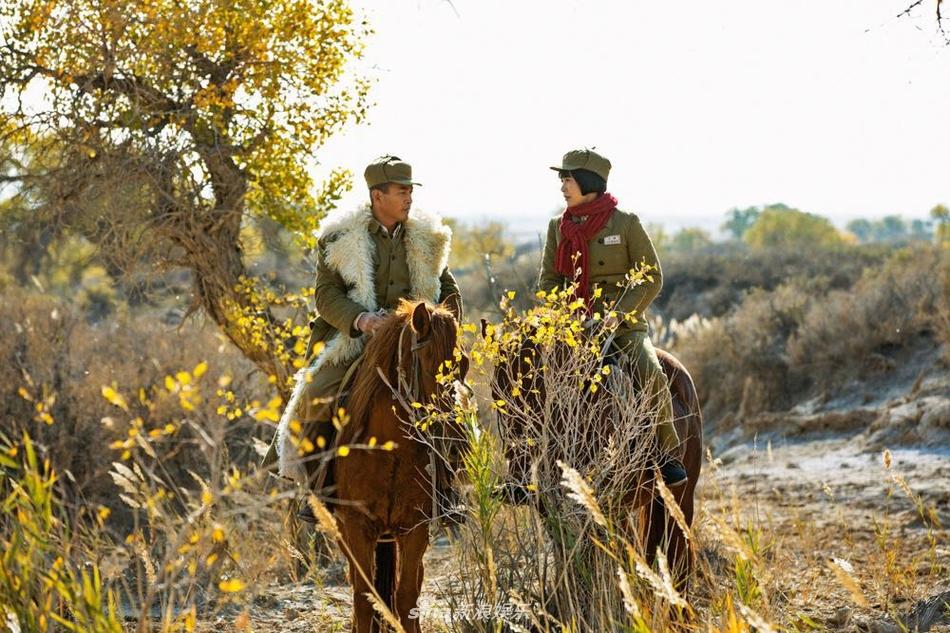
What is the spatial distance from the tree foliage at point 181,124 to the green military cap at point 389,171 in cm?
315

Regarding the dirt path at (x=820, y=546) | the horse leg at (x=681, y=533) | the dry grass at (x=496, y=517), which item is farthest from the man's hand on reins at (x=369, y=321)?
the horse leg at (x=681, y=533)

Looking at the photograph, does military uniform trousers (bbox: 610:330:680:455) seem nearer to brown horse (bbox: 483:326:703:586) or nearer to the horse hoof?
brown horse (bbox: 483:326:703:586)

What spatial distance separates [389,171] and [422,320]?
111 cm

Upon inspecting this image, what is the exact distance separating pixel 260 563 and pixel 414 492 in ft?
5.98

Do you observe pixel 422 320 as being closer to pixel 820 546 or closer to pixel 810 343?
pixel 820 546

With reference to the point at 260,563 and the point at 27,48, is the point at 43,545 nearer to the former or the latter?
the point at 260,563

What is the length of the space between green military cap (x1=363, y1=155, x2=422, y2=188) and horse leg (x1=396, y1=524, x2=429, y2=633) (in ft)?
6.38

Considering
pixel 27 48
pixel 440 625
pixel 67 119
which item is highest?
pixel 27 48

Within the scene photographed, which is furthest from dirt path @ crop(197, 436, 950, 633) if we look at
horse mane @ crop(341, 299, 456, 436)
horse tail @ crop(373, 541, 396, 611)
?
horse mane @ crop(341, 299, 456, 436)

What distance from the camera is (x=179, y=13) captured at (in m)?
9.61

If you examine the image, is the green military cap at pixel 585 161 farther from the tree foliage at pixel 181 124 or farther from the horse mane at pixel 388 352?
the tree foliage at pixel 181 124

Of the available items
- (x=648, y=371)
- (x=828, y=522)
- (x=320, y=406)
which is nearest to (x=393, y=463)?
(x=320, y=406)

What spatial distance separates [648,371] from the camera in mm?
6766

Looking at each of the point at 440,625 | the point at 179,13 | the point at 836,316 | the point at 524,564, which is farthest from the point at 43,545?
the point at 836,316
